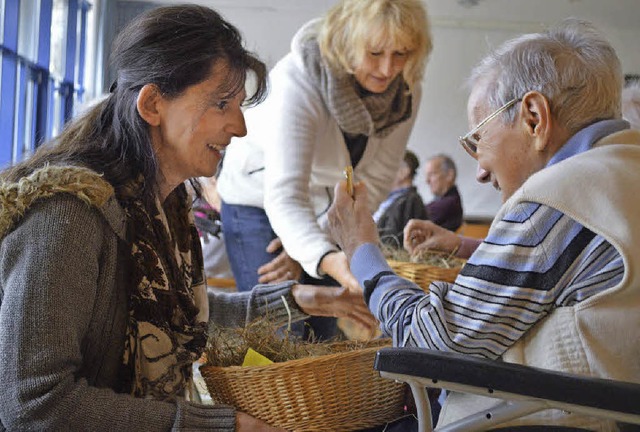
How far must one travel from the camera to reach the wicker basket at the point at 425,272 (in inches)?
99.4

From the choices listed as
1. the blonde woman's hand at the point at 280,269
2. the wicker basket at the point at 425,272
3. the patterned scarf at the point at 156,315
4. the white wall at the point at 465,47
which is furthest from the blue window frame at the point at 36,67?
the white wall at the point at 465,47

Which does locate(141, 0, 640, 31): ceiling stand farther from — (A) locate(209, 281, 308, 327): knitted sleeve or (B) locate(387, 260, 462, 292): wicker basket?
(A) locate(209, 281, 308, 327): knitted sleeve

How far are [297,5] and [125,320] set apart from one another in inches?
326

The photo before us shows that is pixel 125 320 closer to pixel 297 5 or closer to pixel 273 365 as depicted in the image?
pixel 273 365

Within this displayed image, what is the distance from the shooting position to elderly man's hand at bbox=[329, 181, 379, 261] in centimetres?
192

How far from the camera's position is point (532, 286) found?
1366mm

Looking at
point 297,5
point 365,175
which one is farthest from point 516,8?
point 365,175

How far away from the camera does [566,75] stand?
60.0 inches

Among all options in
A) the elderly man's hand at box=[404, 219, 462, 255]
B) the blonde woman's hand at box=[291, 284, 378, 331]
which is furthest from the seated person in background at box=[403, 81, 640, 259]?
the blonde woman's hand at box=[291, 284, 378, 331]

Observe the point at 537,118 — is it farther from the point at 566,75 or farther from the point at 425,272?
the point at 425,272

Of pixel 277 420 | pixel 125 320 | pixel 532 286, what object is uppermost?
pixel 532 286

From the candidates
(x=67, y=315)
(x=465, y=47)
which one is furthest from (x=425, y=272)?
(x=465, y=47)

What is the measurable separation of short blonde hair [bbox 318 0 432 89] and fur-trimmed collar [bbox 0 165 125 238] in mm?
1317

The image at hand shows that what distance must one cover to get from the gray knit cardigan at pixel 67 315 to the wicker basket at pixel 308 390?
6 centimetres
